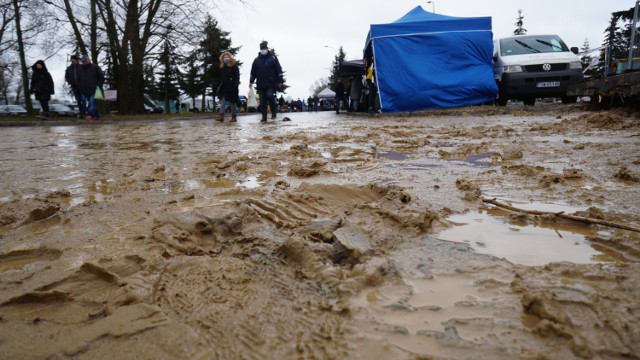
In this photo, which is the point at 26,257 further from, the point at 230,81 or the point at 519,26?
the point at 519,26

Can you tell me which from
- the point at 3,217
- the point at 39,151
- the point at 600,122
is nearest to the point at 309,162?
the point at 3,217

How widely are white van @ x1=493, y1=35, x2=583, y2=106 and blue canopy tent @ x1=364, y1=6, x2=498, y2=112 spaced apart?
0.47 m

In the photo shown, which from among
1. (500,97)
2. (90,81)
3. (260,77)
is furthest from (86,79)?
(500,97)

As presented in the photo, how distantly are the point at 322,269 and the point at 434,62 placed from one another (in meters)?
11.1

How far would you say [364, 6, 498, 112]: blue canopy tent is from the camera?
1124 cm

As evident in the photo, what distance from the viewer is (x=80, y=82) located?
11.9 m

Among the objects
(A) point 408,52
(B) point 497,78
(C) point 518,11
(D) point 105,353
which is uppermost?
(C) point 518,11

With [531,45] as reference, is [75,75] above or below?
below

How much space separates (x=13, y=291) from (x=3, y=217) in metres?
0.94

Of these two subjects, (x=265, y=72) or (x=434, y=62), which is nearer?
(x=265, y=72)

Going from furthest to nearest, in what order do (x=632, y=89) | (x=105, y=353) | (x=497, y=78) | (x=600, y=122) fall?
(x=497, y=78) < (x=632, y=89) < (x=600, y=122) < (x=105, y=353)

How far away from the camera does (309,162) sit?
10.8 feet

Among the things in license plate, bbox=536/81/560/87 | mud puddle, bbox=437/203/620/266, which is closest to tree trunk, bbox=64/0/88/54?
license plate, bbox=536/81/560/87

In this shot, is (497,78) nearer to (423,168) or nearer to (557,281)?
(423,168)
